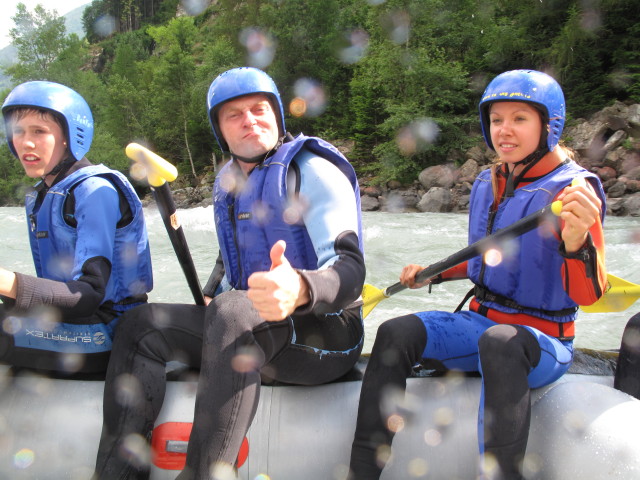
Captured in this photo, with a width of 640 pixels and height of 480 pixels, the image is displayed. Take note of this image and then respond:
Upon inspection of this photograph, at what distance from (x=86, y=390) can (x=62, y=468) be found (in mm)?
259

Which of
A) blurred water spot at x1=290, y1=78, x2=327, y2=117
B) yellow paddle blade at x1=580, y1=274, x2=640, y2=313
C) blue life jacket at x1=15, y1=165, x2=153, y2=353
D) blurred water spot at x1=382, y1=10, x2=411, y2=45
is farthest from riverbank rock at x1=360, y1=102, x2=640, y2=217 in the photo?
blue life jacket at x1=15, y1=165, x2=153, y2=353

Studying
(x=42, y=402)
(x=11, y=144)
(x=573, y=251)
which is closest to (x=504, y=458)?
(x=573, y=251)

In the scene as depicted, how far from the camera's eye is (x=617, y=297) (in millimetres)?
2303

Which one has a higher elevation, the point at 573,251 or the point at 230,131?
the point at 230,131

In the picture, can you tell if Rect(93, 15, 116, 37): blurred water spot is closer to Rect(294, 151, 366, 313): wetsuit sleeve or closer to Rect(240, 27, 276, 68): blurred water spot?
Rect(240, 27, 276, 68): blurred water spot

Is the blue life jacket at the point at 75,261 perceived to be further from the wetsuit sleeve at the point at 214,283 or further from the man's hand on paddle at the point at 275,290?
the man's hand on paddle at the point at 275,290

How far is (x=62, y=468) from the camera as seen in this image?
1.73 meters

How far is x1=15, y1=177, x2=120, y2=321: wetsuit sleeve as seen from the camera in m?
1.58

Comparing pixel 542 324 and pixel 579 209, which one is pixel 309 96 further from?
pixel 579 209

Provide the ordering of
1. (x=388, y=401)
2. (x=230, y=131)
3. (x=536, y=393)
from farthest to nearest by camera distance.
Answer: (x=230, y=131)
(x=536, y=393)
(x=388, y=401)

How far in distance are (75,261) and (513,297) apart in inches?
61.0

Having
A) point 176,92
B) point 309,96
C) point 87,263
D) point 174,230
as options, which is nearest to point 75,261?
point 87,263

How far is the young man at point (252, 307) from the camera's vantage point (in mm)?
1308

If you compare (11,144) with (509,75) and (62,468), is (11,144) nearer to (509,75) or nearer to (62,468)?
(62,468)
